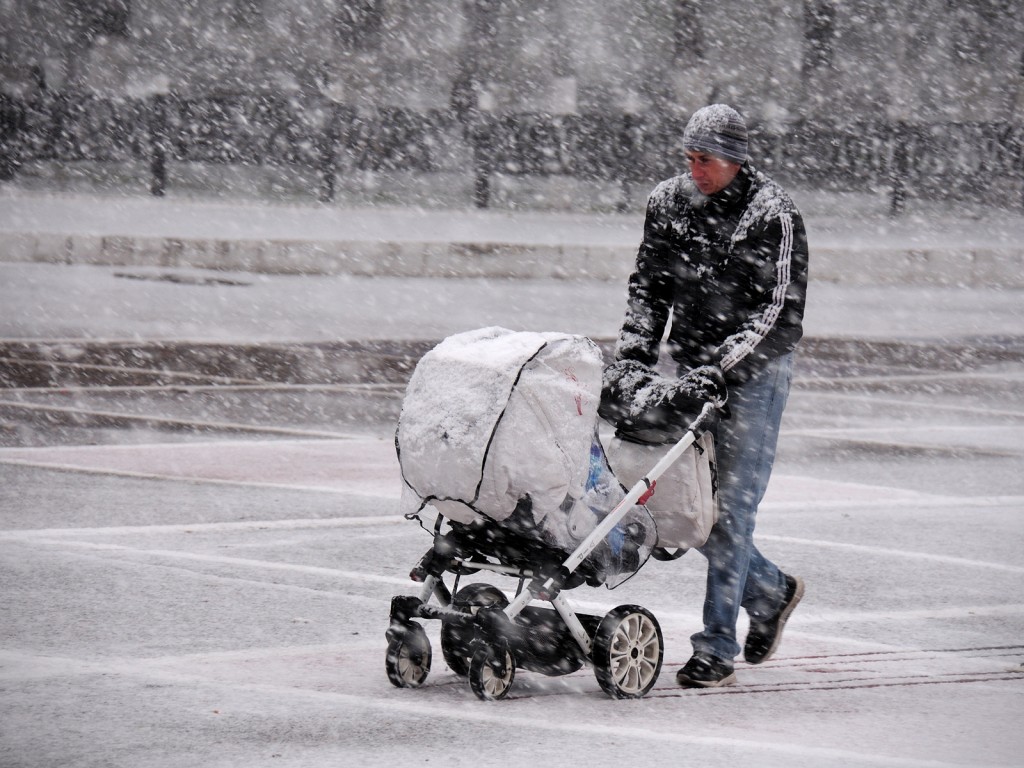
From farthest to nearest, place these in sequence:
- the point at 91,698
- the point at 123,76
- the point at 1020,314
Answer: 1. the point at 123,76
2. the point at 1020,314
3. the point at 91,698

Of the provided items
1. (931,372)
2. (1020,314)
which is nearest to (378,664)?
(931,372)

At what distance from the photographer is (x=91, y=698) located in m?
5.44

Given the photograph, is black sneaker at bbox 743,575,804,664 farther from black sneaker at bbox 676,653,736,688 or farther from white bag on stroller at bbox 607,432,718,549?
white bag on stroller at bbox 607,432,718,549

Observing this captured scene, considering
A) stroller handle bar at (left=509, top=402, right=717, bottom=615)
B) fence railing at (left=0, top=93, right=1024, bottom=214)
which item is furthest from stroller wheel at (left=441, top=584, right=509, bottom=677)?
fence railing at (left=0, top=93, right=1024, bottom=214)

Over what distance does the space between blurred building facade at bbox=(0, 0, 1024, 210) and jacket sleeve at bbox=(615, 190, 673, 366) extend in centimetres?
2275

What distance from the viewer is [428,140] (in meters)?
29.4

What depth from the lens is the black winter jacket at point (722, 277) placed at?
18.6ft

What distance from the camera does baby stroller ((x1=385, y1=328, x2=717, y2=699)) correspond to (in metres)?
5.25

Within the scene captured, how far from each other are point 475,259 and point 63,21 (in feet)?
37.6

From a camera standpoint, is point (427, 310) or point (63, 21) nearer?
point (427, 310)

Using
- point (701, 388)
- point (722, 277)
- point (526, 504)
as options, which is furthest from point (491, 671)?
point (722, 277)

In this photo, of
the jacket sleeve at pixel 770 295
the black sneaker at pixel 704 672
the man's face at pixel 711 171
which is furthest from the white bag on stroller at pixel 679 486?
the man's face at pixel 711 171

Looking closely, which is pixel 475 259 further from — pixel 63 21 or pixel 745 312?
pixel 745 312

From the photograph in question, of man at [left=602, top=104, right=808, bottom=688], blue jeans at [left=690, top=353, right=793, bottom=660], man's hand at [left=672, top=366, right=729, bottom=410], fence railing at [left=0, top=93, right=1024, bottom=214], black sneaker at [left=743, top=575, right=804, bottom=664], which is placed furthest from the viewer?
fence railing at [left=0, top=93, right=1024, bottom=214]
